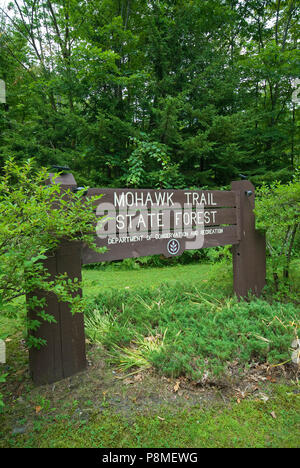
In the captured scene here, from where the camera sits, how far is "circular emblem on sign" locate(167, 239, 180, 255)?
3377mm

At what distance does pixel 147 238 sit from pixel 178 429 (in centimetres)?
178

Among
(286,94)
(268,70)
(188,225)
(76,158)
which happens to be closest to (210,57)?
(268,70)

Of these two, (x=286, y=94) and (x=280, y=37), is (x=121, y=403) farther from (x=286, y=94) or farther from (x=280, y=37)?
(x=280, y=37)

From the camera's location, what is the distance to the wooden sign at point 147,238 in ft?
7.84

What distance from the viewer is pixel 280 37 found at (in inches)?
432

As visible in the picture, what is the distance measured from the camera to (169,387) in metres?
2.31

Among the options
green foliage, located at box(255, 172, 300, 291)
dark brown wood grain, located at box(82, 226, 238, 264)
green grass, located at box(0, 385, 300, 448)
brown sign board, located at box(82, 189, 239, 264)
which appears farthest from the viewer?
green foliage, located at box(255, 172, 300, 291)

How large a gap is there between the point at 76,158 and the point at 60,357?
7.14 metres

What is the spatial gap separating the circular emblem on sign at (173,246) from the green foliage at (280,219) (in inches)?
47.0

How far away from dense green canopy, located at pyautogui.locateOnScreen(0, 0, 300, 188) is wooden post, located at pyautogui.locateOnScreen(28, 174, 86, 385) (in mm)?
4828

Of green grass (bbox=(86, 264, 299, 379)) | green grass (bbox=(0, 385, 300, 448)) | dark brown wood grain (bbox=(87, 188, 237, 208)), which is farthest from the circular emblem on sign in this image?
green grass (bbox=(0, 385, 300, 448))
